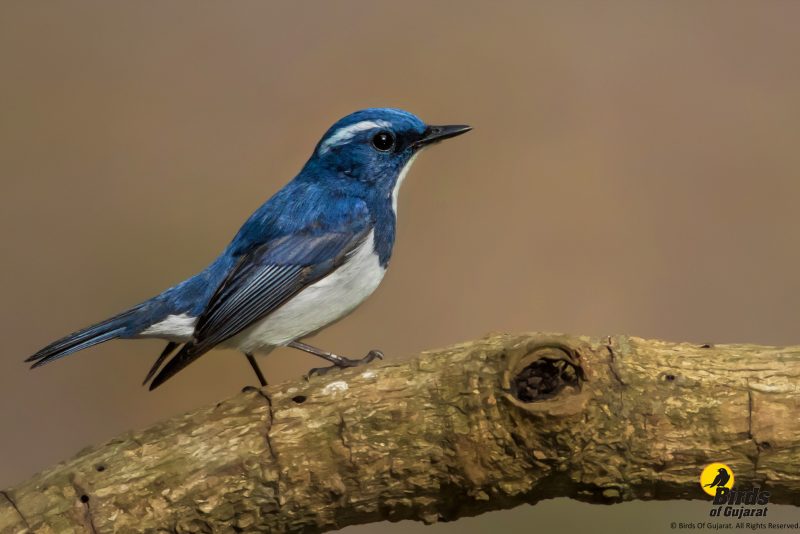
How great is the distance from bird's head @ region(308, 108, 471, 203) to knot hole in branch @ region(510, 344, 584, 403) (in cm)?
210

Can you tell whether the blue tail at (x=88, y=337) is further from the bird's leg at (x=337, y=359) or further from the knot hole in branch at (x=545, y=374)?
the knot hole in branch at (x=545, y=374)

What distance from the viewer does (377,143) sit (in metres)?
4.89

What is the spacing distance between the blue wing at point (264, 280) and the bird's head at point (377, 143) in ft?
1.30

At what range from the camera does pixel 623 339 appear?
10.5 ft

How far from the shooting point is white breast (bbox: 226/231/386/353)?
4379 millimetres

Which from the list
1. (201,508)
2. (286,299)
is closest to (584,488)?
(201,508)

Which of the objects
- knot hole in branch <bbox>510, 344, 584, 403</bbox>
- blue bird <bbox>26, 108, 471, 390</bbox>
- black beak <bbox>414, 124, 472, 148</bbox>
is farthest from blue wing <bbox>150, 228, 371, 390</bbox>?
knot hole in branch <bbox>510, 344, 584, 403</bbox>

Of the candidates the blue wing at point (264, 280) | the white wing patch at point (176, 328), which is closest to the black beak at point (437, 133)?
the blue wing at point (264, 280)

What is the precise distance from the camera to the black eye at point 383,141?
192 inches
